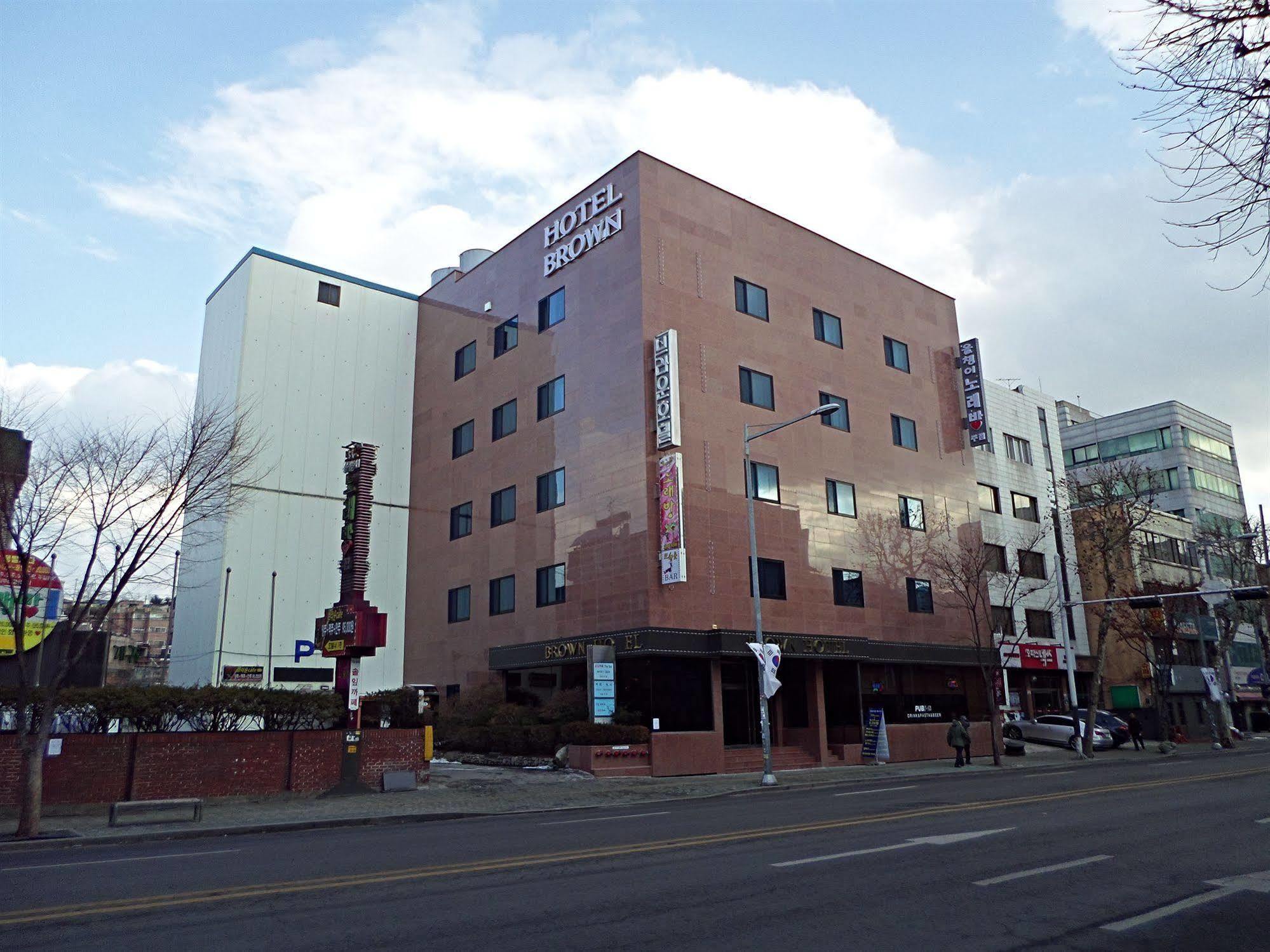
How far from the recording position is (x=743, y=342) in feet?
124

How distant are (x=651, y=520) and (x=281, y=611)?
21561 millimetres

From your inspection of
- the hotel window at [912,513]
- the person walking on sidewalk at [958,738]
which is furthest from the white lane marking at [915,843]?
the hotel window at [912,513]

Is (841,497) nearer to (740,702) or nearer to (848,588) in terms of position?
(848,588)

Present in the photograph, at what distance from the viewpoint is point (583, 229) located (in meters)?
39.2

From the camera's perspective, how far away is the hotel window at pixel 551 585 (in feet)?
121

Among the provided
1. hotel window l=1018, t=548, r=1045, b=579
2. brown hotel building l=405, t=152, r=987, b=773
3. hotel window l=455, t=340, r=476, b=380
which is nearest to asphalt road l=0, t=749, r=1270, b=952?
brown hotel building l=405, t=152, r=987, b=773

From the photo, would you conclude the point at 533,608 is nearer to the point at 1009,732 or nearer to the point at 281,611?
the point at 281,611

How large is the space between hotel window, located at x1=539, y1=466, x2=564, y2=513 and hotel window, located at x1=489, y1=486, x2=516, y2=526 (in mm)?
2215

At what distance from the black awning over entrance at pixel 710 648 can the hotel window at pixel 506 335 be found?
44.6ft

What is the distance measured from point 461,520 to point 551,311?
10949 millimetres

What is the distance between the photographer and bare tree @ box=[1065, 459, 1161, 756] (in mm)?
41844

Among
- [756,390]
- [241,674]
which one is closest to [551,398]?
[756,390]

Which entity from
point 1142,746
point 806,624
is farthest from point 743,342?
point 1142,746

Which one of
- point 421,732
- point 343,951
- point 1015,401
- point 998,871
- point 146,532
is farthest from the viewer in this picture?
point 1015,401
